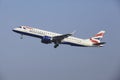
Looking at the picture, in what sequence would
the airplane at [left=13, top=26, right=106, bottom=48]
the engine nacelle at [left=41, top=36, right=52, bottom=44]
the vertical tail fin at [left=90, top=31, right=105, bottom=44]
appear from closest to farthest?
→ the engine nacelle at [left=41, top=36, right=52, bottom=44] → the airplane at [left=13, top=26, right=106, bottom=48] → the vertical tail fin at [left=90, top=31, right=105, bottom=44]

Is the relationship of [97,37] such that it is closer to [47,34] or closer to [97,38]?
[97,38]

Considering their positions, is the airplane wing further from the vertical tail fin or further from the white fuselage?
the vertical tail fin

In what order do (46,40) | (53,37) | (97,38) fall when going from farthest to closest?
(97,38) → (53,37) → (46,40)

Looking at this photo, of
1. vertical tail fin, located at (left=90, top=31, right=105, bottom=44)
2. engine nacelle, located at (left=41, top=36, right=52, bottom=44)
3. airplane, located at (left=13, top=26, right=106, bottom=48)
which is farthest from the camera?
vertical tail fin, located at (left=90, top=31, right=105, bottom=44)

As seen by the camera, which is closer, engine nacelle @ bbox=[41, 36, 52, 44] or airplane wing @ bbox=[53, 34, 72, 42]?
engine nacelle @ bbox=[41, 36, 52, 44]

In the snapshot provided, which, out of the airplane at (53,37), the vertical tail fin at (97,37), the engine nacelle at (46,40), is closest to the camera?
the engine nacelle at (46,40)

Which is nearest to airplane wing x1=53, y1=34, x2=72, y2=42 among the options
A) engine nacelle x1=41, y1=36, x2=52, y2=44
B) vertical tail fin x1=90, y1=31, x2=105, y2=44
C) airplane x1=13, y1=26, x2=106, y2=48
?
airplane x1=13, y1=26, x2=106, y2=48

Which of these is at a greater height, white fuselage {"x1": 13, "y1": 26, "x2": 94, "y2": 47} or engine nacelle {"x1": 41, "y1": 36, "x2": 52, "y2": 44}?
white fuselage {"x1": 13, "y1": 26, "x2": 94, "y2": 47}

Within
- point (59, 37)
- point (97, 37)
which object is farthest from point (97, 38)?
point (59, 37)

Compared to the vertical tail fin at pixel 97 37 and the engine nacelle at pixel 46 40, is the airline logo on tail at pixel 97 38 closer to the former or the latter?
the vertical tail fin at pixel 97 37

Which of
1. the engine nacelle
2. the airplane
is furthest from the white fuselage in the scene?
the engine nacelle

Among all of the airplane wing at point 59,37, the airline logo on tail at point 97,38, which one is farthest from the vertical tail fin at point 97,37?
the airplane wing at point 59,37

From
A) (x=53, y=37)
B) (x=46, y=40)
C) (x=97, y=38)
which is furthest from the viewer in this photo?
(x=97, y=38)

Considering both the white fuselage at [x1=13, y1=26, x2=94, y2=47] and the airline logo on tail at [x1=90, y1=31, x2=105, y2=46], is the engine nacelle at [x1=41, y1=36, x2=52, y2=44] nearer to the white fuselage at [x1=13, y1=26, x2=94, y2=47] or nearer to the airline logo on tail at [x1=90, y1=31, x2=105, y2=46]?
the white fuselage at [x1=13, y1=26, x2=94, y2=47]
